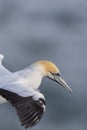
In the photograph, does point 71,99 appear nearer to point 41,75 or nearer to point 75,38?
point 75,38

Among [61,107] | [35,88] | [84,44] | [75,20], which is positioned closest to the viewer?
[35,88]

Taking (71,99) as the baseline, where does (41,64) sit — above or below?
above

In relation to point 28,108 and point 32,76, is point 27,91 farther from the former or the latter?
point 32,76

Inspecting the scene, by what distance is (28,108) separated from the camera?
44.5 ft

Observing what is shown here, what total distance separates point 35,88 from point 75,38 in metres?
12.1

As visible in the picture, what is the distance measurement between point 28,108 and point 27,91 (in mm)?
440

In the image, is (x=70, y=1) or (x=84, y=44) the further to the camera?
(x=70, y=1)

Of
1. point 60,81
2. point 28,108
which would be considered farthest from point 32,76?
point 28,108

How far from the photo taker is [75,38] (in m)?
27.1

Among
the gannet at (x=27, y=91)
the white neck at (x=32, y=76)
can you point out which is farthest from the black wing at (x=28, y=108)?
the white neck at (x=32, y=76)

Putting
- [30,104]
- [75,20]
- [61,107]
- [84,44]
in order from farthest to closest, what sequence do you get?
[75,20], [84,44], [61,107], [30,104]

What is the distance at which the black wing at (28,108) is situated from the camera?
13375 mm

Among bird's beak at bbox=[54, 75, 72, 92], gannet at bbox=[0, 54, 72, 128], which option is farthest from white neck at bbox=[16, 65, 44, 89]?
bird's beak at bbox=[54, 75, 72, 92]

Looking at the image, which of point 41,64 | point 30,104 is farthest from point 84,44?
point 30,104
